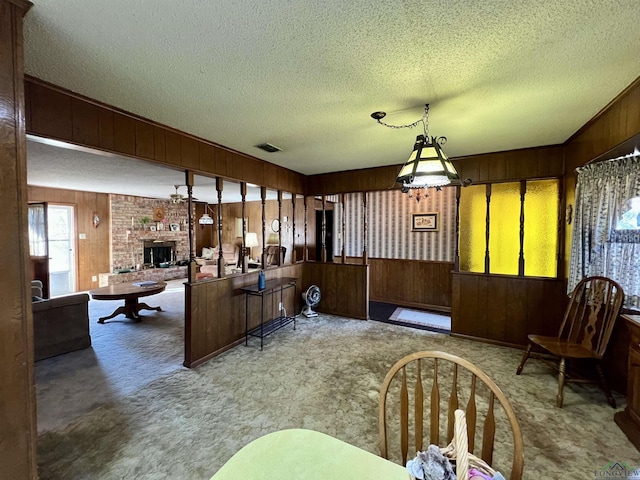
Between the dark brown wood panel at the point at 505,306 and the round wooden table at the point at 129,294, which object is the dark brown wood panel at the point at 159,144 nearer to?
the round wooden table at the point at 129,294

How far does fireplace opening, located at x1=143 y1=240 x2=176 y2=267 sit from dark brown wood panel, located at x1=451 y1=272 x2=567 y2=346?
7.74 meters

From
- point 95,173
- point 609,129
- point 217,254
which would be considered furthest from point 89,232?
point 609,129

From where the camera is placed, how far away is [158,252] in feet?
26.0

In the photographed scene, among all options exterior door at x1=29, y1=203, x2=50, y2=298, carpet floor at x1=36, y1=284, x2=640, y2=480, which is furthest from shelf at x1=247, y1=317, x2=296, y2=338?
exterior door at x1=29, y1=203, x2=50, y2=298

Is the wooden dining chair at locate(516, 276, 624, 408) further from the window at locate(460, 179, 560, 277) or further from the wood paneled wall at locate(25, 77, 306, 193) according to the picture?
the wood paneled wall at locate(25, 77, 306, 193)

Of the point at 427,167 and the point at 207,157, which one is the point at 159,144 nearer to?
the point at 207,157

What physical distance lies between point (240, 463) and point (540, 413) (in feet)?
8.28

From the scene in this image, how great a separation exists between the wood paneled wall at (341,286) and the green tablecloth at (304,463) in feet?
12.0

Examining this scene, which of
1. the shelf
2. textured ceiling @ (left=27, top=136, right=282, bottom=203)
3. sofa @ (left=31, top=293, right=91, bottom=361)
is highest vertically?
textured ceiling @ (left=27, top=136, right=282, bottom=203)

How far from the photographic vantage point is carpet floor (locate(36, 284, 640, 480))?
69.3 inches

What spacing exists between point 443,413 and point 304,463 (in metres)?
1.88

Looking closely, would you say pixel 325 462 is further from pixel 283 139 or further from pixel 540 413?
pixel 283 139

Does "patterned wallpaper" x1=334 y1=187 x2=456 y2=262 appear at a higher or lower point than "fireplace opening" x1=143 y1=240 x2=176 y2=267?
higher

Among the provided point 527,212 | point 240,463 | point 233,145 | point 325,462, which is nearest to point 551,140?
point 527,212
